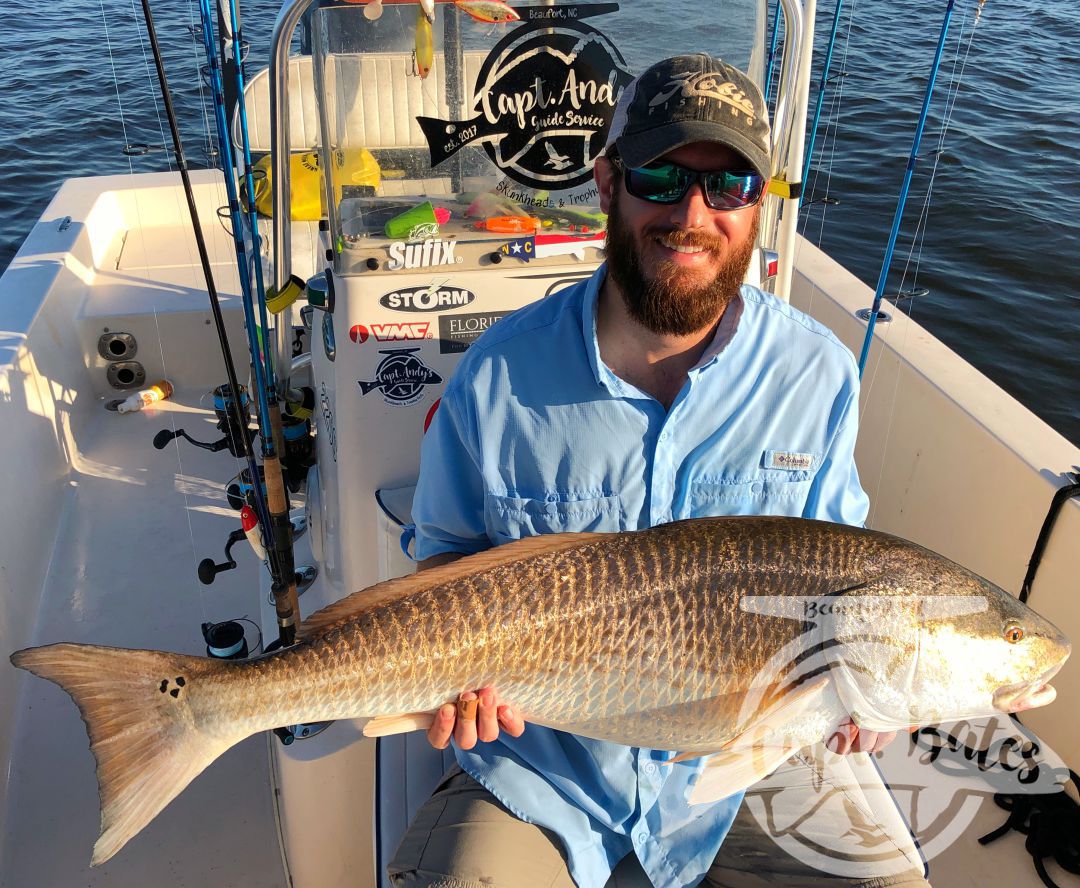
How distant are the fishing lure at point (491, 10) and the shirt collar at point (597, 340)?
28.6 inches

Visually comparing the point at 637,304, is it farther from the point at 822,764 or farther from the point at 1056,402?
the point at 1056,402

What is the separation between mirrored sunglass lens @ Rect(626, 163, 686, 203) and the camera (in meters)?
1.93

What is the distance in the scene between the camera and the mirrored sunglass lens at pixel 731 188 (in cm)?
193

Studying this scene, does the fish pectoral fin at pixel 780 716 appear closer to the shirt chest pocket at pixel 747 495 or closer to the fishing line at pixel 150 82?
the shirt chest pocket at pixel 747 495

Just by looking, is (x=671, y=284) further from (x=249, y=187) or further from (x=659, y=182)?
(x=249, y=187)

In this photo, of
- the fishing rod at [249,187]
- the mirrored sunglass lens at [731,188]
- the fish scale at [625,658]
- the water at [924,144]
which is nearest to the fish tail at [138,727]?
the fish scale at [625,658]

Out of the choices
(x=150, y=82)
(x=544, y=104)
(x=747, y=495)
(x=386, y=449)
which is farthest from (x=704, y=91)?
(x=150, y=82)

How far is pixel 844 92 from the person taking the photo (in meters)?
12.7

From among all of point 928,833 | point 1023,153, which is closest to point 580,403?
point 928,833

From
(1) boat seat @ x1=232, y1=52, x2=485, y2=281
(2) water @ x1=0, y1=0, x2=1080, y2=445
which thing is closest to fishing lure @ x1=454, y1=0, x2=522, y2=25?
(1) boat seat @ x1=232, y1=52, x2=485, y2=281

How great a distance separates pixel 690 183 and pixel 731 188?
0.09m

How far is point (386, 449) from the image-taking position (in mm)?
2553

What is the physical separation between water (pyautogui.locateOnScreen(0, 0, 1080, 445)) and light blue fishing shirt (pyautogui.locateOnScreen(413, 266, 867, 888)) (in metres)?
5.66

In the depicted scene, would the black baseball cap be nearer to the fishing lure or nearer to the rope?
the fishing lure
